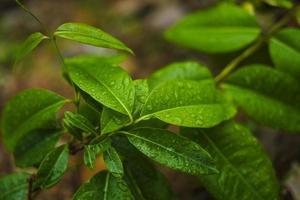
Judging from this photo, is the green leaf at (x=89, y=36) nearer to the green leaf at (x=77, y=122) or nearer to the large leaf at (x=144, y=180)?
the green leaf at (x=77, y=122)

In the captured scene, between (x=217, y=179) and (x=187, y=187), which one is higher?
(x=217, y=179)

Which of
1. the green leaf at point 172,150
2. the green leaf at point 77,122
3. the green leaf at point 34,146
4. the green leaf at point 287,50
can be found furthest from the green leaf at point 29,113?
the green leaf at point 287,50

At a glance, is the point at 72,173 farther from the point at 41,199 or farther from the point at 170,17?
the point at 170,17

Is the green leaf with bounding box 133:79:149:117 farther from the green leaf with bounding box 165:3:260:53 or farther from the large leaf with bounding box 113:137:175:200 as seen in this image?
the green leaf with bounding box 165:3:260:53

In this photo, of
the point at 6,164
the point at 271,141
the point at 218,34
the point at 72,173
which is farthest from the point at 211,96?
the point at 6,164

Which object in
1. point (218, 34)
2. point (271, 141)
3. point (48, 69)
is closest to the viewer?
point (218, 34)
